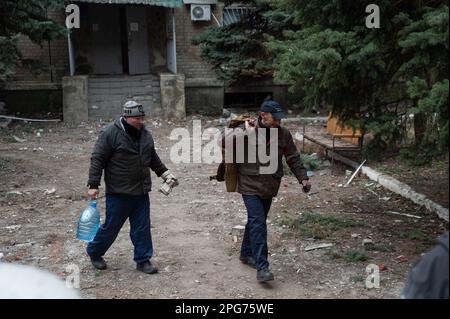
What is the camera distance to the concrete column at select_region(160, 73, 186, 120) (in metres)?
16.1

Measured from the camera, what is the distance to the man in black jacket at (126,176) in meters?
5.01

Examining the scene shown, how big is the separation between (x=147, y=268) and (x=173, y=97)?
11.4 meters

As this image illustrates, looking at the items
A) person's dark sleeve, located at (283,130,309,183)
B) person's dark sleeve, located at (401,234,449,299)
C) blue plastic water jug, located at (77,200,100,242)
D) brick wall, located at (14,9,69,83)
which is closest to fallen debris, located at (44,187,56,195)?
blue plastic water jug, located at (77,200,100,242)

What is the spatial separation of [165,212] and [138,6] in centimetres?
1244

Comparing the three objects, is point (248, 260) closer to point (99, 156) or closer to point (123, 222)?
point (123, 222)

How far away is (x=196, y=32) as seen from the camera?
1794cm

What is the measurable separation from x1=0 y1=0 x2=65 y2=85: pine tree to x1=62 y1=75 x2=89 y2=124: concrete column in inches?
64.1

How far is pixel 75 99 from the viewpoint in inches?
611

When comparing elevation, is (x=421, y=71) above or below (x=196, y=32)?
below

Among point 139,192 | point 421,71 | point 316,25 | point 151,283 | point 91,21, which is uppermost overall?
point 91,21

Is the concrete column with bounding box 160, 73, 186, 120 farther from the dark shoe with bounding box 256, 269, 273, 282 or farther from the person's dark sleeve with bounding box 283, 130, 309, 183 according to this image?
the dark shoe with bounding box 256, 269, 273, 282

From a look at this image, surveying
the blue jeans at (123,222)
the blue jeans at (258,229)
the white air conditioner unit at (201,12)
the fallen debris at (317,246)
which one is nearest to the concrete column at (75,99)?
the white air conditioner unit at (201,12)

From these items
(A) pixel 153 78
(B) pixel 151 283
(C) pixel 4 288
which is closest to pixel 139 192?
(B) pixel 151 283

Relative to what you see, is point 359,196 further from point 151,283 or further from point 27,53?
point 27,53
